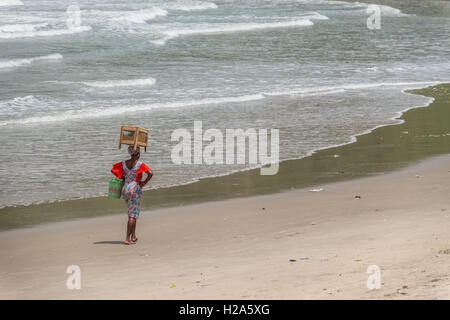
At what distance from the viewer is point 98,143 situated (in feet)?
50.4

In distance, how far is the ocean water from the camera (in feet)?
46.4

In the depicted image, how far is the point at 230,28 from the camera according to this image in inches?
1646

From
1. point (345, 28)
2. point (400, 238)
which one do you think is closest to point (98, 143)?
point (400, 238)

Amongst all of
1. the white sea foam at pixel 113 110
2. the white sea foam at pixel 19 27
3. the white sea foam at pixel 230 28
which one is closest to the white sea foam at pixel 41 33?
the white sea foam at pixel 19 27

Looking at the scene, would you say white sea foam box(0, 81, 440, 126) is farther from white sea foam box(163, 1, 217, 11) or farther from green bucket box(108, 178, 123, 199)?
white sea foam box(163, 1, 217, 11)

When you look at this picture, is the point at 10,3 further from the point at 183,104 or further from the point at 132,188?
the point at 132,188

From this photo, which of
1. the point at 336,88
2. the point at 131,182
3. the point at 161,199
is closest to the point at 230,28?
the point at 336,88

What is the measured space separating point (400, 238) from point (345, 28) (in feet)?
116

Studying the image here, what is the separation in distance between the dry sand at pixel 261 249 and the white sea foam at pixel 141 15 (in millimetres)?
33774

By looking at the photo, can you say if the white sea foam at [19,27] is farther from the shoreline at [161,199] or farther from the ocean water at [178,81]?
the shoreline at [161,199]

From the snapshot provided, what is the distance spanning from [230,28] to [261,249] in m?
34.1

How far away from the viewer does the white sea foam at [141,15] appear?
4409 cm

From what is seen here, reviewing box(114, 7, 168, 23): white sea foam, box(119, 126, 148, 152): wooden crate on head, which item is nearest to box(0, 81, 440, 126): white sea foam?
box(119, 126, 148, 152): wooden crate on head

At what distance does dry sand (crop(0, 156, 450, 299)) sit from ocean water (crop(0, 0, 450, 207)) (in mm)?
1983
